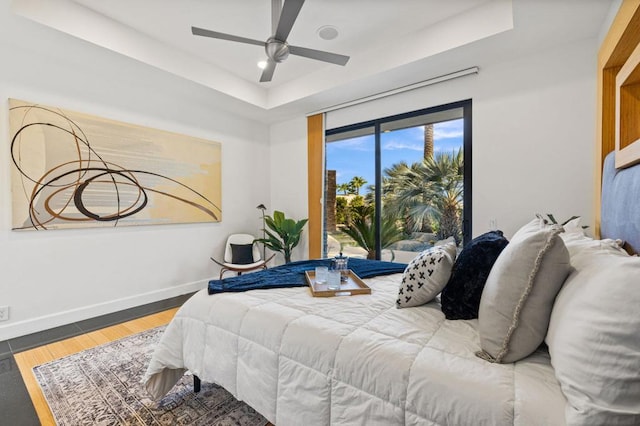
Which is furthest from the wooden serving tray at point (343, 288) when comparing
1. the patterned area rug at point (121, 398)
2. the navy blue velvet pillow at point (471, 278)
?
the patterned area rug at point (121, 398)

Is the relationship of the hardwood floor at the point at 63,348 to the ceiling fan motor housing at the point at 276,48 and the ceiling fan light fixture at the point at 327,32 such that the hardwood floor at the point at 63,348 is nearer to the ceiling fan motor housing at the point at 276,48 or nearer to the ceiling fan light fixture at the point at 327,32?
the ceiling fan motor housing at the point at 276,48

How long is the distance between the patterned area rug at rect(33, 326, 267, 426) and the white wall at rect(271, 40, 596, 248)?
8.76 ft

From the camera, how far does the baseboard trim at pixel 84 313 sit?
2.48 m

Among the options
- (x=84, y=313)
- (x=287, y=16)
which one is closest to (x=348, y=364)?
(x=287, y=16)

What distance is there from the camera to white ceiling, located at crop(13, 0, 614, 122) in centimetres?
221

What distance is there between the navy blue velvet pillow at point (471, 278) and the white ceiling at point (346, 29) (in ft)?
6.15

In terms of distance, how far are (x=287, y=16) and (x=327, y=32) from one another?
37.9 inches

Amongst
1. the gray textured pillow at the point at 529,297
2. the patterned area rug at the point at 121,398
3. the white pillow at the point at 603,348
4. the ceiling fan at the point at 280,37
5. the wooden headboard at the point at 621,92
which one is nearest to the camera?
the white pillow at the point at 603,348

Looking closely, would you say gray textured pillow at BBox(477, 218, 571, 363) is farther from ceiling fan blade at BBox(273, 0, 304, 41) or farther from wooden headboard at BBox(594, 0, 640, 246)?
ceiling fan blade at BBox(273, 0, 304, 41)

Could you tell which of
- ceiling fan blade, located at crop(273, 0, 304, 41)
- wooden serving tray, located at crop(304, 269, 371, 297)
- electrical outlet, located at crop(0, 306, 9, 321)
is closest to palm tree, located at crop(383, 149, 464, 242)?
wooden serving tray, located at crop(304, 269, 371, 297)

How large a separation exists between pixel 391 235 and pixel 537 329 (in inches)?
106

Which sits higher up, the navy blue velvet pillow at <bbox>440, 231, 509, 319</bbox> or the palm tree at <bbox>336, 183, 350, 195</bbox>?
the palm tree at <bbox>336, 183, 350, 195</bbox>

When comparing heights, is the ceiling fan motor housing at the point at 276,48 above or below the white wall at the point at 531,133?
above

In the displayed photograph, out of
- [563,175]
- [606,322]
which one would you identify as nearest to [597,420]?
[606,322]
